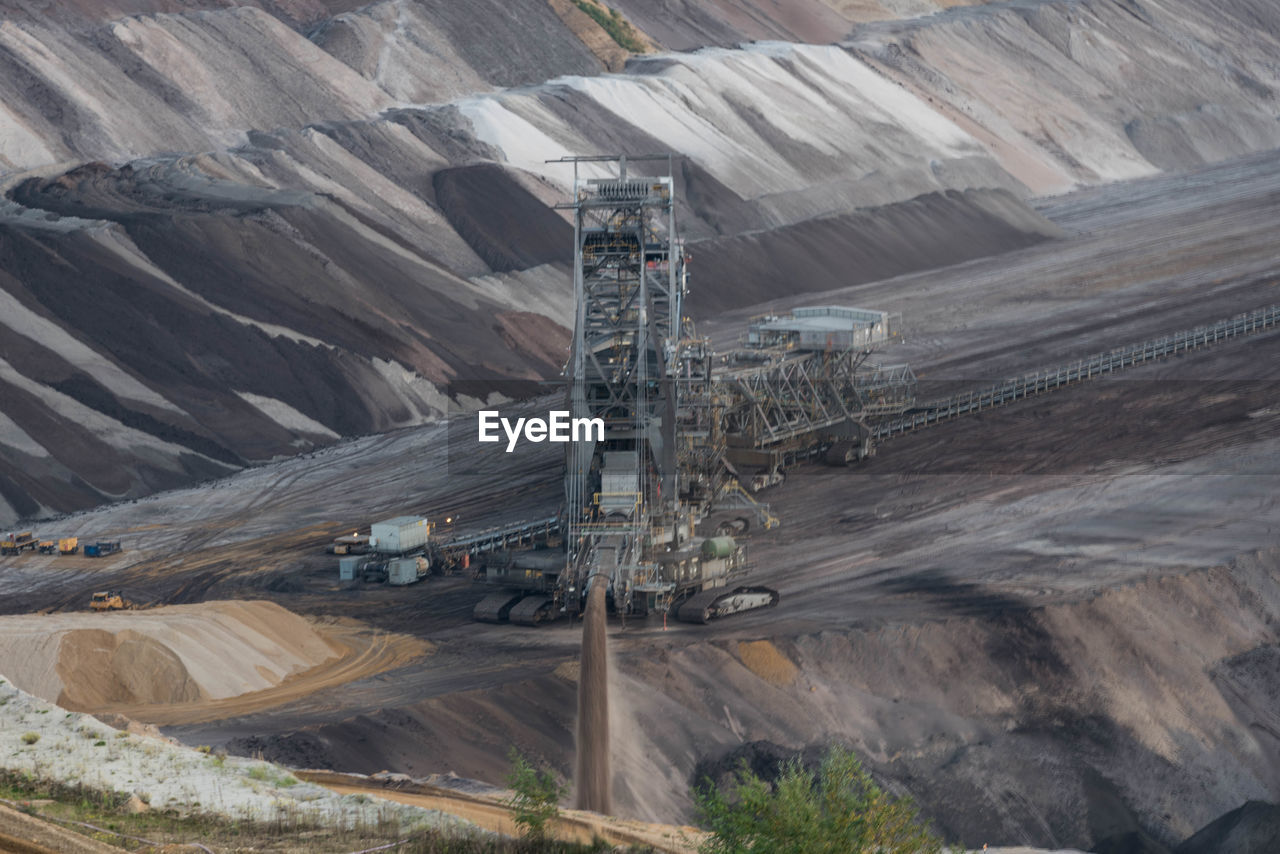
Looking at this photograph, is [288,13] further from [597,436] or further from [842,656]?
[842,656]

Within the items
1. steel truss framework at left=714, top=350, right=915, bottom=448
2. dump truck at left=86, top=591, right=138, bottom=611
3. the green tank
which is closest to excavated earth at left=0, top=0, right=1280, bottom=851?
steel truss framework at left=714, top=350, right=915, bottom=448

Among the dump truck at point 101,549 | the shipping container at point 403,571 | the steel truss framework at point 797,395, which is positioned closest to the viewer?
the shipping container at point 403,571

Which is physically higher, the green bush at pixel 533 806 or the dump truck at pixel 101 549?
the dump truck at pixel 101 549

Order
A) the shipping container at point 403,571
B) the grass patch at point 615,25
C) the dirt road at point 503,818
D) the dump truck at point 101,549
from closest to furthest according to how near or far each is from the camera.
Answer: the dirt road at point 503,818 → the shipping container at point 403,571 → the dump truck at point 101,549 → the grass patch at point 615,25

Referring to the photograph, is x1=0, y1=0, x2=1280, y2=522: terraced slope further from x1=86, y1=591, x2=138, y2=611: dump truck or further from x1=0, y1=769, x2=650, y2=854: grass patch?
x1=0, y1=769, x2=650, y2=854: grass patch

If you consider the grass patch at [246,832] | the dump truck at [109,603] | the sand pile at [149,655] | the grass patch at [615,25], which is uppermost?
the grass patch at [615,25]

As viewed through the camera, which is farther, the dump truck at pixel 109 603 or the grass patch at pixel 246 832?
the dump truck at pixel 109 603

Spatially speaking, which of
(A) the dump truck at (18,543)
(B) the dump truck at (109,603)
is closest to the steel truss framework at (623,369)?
(B) the dump truck at (109,603)

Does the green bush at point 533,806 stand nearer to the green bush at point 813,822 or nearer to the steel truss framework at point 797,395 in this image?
the green bush at point 813,822
